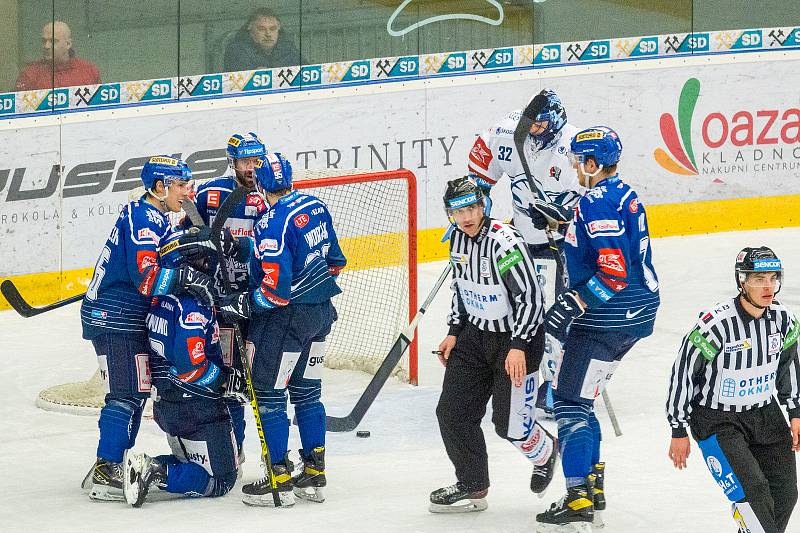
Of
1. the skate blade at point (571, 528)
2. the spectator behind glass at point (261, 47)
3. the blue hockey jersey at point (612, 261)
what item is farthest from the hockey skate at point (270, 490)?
the spectator behind glass at point (261, 47)

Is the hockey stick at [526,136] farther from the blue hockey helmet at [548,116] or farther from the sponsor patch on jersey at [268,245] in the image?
the sponsor patch on jersey at [268,245]

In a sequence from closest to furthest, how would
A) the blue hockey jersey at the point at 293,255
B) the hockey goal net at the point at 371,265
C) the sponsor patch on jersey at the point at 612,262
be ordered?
the sponsor patch on jersey at the point at 612,262 → the blue hockey jersey at the point at 293,255 → the hockey goal net at the point at 371,265

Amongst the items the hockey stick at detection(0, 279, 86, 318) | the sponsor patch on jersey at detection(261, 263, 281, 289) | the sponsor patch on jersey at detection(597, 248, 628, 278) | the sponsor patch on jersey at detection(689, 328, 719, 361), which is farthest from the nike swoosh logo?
the hockey stick at detection(0, 279, 86, 318)

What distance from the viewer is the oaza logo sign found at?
11.0 meters

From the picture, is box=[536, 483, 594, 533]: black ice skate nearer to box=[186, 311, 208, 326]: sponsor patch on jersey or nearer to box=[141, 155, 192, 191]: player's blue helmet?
box=[186, 311, 208, 326]: sponsor patch on jersey

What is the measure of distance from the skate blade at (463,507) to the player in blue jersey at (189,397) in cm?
79

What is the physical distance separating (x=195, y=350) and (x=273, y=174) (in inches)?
28.3

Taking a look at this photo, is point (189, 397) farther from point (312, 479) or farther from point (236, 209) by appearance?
point (236, 209)

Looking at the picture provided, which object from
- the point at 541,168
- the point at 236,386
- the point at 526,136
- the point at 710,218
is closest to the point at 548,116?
the point at 526,136

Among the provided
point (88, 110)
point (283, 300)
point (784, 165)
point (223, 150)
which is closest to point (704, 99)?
point (784, 165)

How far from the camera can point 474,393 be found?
5320 mm

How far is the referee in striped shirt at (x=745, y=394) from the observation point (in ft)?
14.4

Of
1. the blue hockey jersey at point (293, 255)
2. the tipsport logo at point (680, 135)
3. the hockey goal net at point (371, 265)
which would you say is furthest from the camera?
the tipsport logo at point (680, 135)

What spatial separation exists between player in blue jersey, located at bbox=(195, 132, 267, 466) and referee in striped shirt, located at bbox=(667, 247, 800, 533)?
1.87 meters
